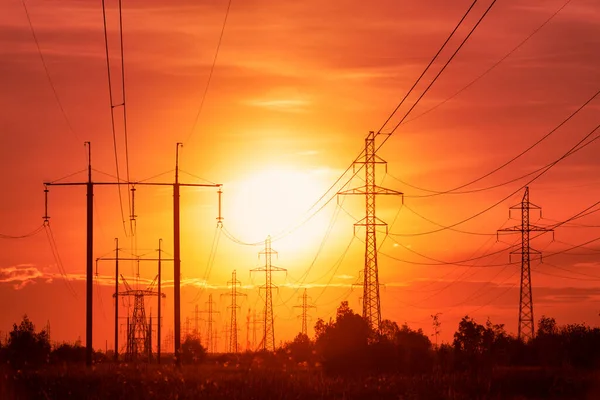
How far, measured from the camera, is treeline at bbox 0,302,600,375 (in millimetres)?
70438

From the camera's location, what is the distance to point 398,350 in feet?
253

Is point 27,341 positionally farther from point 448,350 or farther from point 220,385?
point 220,385

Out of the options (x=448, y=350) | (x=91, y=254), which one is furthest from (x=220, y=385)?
(x=448, y=350)

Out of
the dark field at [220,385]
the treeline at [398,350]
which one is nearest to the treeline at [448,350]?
the treeline at [398,350]

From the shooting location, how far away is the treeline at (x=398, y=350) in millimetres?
70438

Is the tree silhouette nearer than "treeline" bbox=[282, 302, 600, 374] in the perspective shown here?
No

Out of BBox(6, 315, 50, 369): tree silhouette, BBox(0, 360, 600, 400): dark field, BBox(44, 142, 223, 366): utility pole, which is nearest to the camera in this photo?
BBox(0, 360, 600, 400): dark field

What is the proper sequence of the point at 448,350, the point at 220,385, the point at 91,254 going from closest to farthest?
the point at 220,385
the point at 91,254
the point at 448,350

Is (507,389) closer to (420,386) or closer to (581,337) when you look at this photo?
(420,386)

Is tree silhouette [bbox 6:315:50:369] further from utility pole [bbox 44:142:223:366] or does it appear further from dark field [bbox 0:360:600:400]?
dark field [bbox 0:360:600:400]

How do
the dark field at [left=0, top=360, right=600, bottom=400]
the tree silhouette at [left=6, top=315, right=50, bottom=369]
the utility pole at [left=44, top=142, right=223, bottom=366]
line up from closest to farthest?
the dark field at [left=0, top=360, right=600, bottom=400] → the utility pole at [left=44, top=142, right=223, bottom=366] → the tree silhouette at [left=6, top=315, right=50, bottom=369]

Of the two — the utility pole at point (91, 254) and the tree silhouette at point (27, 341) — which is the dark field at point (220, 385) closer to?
the utility pole at point (91, 254)

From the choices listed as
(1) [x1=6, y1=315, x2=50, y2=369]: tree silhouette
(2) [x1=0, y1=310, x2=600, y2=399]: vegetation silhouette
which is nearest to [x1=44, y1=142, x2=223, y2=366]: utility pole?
(2) [x1=0, y1=310, x2=600, y2=399]: vegetation silhouette

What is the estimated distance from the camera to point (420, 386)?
41.5 meters
